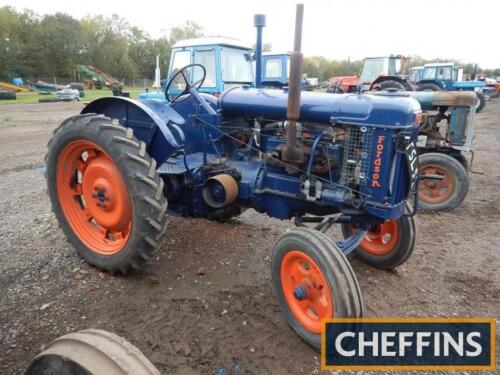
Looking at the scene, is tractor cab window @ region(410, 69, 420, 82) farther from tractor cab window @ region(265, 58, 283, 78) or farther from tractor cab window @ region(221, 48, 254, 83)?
tractor cab window @ region(221, 48, 254, 83)

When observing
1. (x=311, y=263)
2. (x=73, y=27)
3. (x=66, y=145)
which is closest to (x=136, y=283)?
(x=66, y=145)

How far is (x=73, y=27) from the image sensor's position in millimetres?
43531

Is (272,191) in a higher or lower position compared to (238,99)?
lower

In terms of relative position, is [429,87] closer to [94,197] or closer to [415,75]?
[415,75]

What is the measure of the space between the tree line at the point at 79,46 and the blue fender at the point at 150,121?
131 ft

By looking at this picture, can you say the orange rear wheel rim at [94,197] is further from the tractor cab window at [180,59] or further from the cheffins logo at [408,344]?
the tractor cab window at [180,59]

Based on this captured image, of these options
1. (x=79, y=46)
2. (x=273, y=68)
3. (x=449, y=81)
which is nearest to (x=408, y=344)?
(x=273, y=68)

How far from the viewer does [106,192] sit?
294cm

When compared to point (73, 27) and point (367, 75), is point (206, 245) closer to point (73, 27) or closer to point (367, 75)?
point (367, 75)

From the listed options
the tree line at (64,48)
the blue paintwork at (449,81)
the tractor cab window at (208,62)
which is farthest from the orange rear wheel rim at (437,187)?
the tree line at (64,48)

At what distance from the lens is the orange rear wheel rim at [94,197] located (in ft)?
9.60

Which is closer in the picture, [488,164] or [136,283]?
[136,283]

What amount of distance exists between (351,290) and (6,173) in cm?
557

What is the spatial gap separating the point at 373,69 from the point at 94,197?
1407cm
